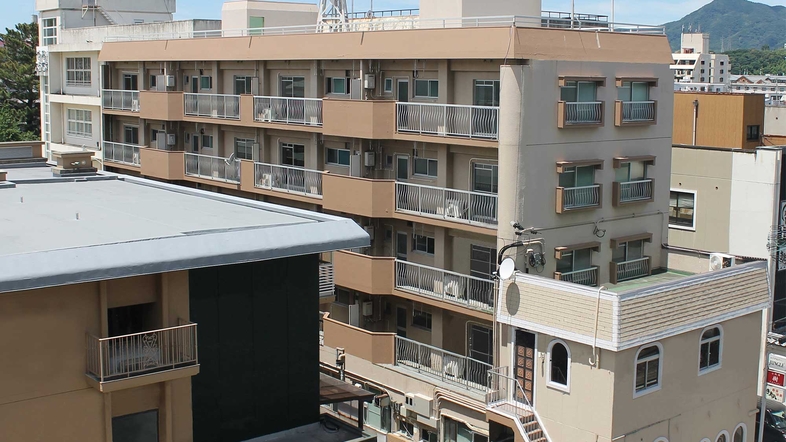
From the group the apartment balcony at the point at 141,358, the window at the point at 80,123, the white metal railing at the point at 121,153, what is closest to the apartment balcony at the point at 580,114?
the apartment balcony at the point at 141,358

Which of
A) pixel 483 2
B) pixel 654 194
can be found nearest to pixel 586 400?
pixel 654 194

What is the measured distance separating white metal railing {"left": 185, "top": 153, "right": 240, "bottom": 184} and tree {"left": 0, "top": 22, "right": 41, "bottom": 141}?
110ft

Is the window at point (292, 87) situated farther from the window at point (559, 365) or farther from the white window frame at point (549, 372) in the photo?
the window at point (559, 365)

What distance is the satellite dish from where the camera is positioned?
26922 mm

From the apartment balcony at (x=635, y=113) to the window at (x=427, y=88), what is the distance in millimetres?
5580

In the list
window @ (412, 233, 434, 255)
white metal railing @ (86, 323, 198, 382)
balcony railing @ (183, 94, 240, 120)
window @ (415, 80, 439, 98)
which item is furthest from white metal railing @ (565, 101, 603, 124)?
white metal railing @ (86, 323, 198, 382)

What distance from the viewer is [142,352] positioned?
59.1ft

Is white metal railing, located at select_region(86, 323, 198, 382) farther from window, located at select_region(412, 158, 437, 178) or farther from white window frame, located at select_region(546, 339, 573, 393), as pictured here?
window, located at select_region(412, 158, 437, 178)

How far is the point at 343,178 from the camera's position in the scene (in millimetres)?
32812

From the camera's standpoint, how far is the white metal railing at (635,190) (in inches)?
1240

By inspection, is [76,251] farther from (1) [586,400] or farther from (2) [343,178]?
(2) [343,178]

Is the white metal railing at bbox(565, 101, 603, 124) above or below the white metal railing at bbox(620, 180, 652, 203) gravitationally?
above

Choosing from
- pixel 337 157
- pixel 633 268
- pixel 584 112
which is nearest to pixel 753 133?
pixel 633 268

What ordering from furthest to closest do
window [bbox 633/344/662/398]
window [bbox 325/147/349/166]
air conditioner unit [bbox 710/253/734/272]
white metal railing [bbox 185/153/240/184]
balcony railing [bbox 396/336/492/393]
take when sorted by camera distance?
white metal railing [bbox 185/153/240/184] < window [bbox 325/147/349/166] < balcony railing [bbox 396/336/492/393] < air conditioner unit [bbox 710/253/734/272] < window [bbox 633/344/662/398]
